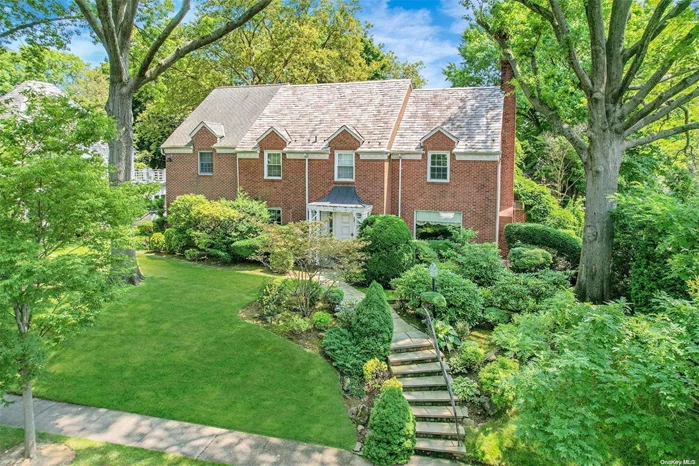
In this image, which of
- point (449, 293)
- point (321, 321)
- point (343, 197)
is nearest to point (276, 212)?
point (343, 197)

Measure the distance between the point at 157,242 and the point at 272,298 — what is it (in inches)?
446

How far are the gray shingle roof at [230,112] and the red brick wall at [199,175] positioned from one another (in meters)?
0.70

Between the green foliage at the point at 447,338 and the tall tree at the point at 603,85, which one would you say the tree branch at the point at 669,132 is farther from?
the green foliage at the point at 447,338

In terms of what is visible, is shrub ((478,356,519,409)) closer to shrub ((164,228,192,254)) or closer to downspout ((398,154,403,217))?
downspout ((398,154,403,217))

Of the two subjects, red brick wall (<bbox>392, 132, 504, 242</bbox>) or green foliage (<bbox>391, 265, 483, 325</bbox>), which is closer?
green foliage (<bbox>391, 265, 483, 325</bbox>)

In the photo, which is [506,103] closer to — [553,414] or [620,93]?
[620,93]

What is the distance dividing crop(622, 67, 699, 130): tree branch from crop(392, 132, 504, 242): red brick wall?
23.6 feet

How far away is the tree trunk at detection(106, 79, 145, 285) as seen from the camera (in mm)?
15366

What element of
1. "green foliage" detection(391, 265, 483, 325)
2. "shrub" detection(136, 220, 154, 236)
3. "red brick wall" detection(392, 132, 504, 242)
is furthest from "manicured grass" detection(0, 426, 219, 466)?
"shrub" detection(136, 220, 154, 236)

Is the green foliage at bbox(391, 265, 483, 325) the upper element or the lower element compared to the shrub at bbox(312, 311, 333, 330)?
upper

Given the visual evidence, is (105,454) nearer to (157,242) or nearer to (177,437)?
(177,437)

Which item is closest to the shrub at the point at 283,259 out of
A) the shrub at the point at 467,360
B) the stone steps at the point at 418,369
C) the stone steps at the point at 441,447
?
the stone steps at the point at 418,369

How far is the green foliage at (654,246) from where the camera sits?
7.60 metres

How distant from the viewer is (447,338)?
12.0 m
